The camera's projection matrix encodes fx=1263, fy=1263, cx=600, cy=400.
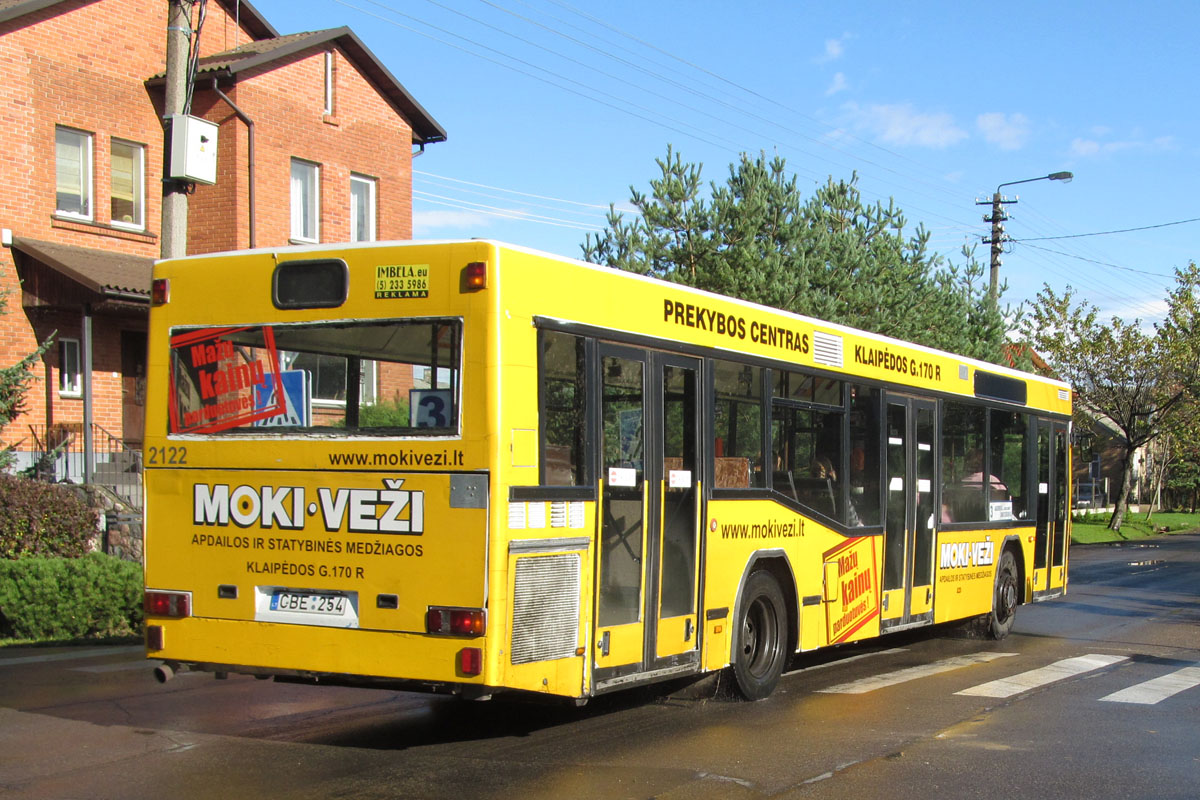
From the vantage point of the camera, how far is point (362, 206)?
25812 mm

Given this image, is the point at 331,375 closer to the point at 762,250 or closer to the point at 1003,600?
the point at 1003,600

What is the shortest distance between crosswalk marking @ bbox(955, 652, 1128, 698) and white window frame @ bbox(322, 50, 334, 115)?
17.8m

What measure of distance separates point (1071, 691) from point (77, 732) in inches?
293

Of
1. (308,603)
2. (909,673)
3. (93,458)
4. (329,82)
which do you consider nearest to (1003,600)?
(909,673)

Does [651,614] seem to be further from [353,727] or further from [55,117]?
[55,117]

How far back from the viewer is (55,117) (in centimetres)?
2073

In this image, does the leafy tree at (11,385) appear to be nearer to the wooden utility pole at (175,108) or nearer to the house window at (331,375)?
the wooden utility pole at (175,108)

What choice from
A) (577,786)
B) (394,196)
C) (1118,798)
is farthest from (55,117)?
(1118,798)

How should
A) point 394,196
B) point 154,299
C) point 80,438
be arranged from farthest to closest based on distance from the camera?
point 394,196
point 80,438
point 154,299

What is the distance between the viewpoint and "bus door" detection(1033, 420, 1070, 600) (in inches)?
594

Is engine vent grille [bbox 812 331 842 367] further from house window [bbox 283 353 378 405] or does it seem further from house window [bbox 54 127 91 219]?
house window [bbox 54 127 91 219]

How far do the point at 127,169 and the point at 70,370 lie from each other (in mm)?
3766

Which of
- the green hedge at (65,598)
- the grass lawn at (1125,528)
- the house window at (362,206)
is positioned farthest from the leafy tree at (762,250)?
the grass lawn at (1125,528)

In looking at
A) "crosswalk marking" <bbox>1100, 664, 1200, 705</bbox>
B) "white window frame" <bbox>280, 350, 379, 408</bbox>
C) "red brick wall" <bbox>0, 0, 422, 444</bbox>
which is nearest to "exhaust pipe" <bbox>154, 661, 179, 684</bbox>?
"white window frame" <bbox>280, 350, 379, 408</bbox>
